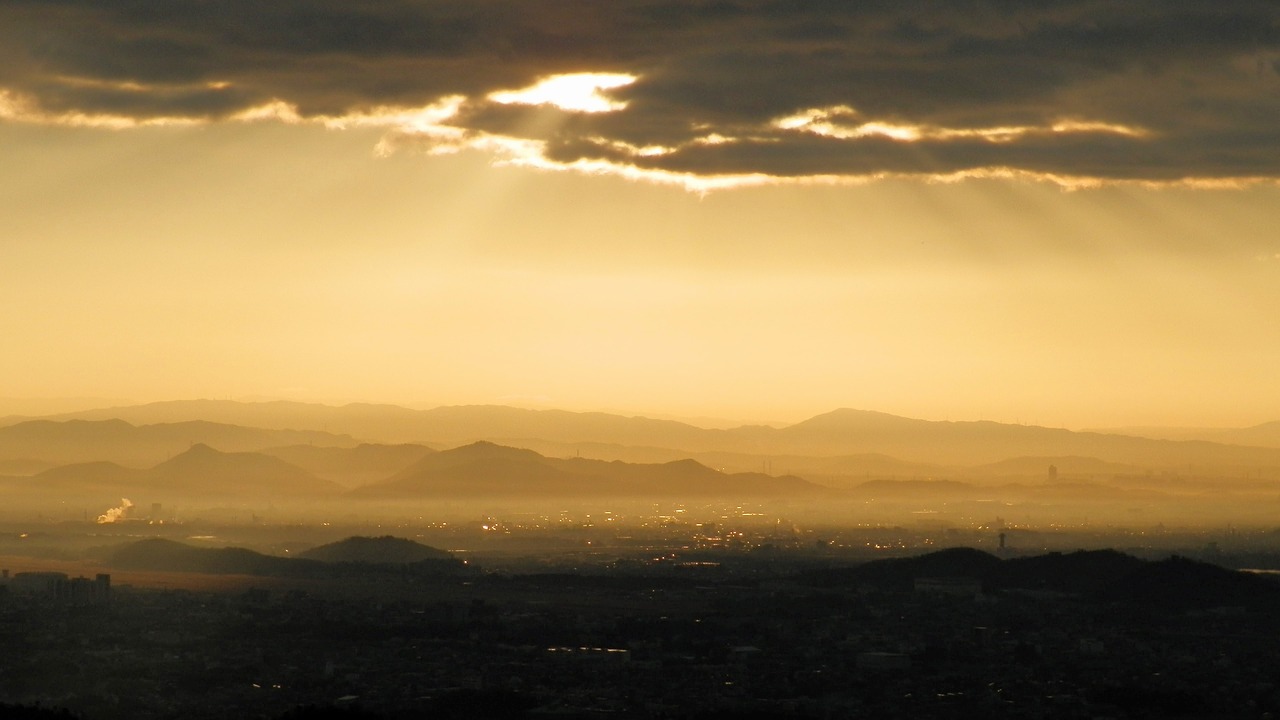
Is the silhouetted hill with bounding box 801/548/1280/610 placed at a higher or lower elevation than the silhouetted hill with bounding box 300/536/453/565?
lower

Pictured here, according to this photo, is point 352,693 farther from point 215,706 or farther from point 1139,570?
point 1139,570

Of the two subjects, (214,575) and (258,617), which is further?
(214,575)

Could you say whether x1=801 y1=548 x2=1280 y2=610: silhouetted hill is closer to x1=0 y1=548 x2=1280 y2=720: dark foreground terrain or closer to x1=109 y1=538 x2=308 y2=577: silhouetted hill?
x1=0 y1=548 x2=1280 y2=720: dark foreground terrain

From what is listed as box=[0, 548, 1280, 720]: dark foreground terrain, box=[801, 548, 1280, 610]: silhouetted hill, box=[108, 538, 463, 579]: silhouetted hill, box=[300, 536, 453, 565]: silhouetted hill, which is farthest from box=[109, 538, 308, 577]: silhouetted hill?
box=[801, 548, 1280, 610]: silhouetted hill

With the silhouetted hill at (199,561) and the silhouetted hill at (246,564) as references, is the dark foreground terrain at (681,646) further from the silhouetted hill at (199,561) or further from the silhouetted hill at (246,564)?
the silhouetted hill at (199,561)

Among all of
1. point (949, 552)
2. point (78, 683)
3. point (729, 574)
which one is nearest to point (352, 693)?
point (78, 683)

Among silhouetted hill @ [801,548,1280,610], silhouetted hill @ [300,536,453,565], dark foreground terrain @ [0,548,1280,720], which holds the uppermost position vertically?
silhouetted hill @ [300,536,453,565]
